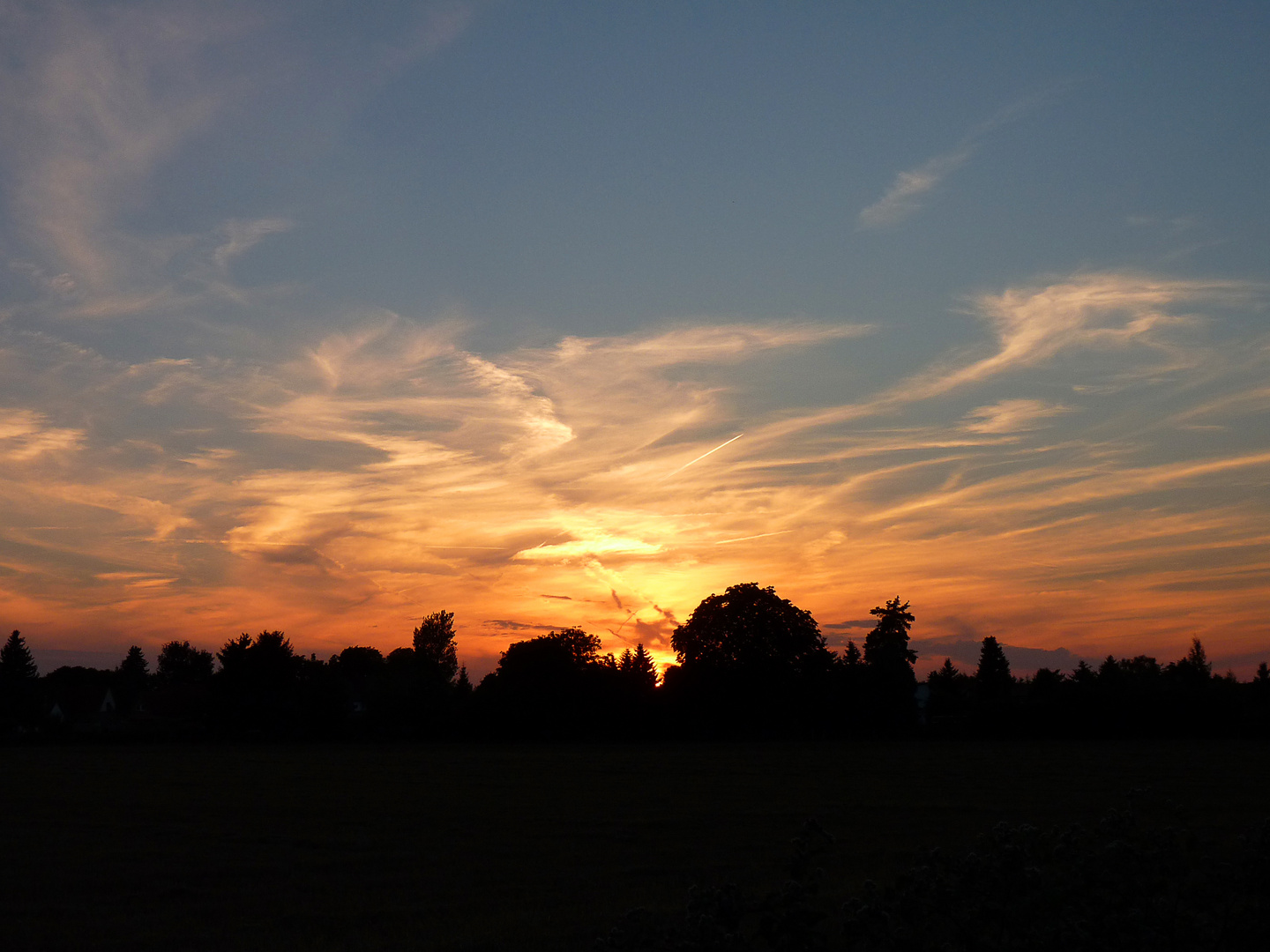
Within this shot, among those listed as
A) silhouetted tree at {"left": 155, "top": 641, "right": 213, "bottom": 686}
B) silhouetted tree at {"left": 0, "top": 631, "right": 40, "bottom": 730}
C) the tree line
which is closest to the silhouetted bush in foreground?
the tree line

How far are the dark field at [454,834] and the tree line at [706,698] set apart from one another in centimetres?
2941

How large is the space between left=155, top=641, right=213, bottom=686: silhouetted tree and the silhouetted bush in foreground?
189 meters

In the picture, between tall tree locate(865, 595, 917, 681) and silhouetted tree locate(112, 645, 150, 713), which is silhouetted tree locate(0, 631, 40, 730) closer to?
silhouetted tree locate(112, 645, 150, 713)

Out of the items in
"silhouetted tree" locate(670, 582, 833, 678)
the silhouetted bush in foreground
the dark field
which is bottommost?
the dark field

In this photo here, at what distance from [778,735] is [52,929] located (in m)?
69.4

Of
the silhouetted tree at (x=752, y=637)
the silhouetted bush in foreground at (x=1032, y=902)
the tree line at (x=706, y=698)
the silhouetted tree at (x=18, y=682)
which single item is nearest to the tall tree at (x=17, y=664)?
the silhouetted tree at (x=18, y=682)

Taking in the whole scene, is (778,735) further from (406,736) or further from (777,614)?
→ (406,736)

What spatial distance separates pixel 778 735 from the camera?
3054 inches

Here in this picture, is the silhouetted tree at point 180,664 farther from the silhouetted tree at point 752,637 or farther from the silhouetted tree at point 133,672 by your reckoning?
the silhouetted tree at point 752,637

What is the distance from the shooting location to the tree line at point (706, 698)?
72625mm

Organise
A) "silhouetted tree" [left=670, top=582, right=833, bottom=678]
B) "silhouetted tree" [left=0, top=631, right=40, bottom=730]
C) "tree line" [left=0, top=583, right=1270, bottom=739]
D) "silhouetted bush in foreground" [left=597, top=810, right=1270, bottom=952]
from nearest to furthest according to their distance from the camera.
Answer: "silhouetted bush in foreground" [left=597, top=810, right=1270, bottom=952], "tree line" [left=0, top=583, right=1270, bottom=739], "silhouetted tree" [left=670, top=582, right=833, bottom=678], "silhouetted tree" [left=0, top=631, right=40, bottom=730]

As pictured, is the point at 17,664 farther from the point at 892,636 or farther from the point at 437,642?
the point at 892,636

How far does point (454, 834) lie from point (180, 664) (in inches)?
7274

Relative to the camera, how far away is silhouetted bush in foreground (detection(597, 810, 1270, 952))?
4926mm
